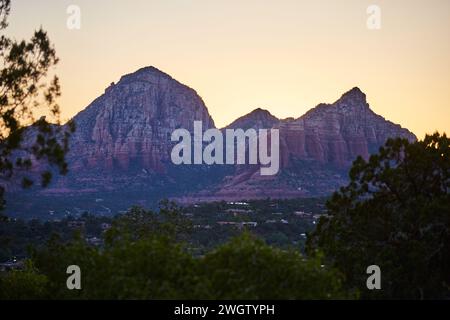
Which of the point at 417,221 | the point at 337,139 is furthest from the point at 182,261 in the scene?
the point at 337,139

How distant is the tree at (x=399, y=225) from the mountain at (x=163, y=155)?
279 feet

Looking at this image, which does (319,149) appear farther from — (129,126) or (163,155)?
(129,126)

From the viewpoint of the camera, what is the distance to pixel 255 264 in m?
18.9

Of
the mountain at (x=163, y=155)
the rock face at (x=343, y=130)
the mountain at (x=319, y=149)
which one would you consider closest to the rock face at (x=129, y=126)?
the mountain at (x=163, y=155)

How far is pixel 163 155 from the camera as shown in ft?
546

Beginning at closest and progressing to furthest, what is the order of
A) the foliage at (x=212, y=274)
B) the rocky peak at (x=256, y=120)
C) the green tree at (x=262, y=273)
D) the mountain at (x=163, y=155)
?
1. the foliage at (x=212, y=274)
2. the green tree at (x=262, y=273)
3. the mountain at (x=163, y=155)
4. the rocky peak at (x=256, y=120)

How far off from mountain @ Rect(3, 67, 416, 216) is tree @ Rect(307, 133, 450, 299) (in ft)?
279

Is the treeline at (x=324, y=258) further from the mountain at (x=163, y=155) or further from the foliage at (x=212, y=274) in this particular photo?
the mountain at (x=163, y=155)

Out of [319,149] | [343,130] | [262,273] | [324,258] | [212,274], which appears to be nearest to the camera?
[262,273]

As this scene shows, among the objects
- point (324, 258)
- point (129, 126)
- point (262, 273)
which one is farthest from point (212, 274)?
point (129, 126)

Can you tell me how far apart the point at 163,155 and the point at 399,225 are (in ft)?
465

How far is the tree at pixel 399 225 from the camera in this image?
81.9ft

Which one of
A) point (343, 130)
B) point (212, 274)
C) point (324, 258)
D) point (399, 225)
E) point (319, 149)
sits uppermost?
point (343, 130)
